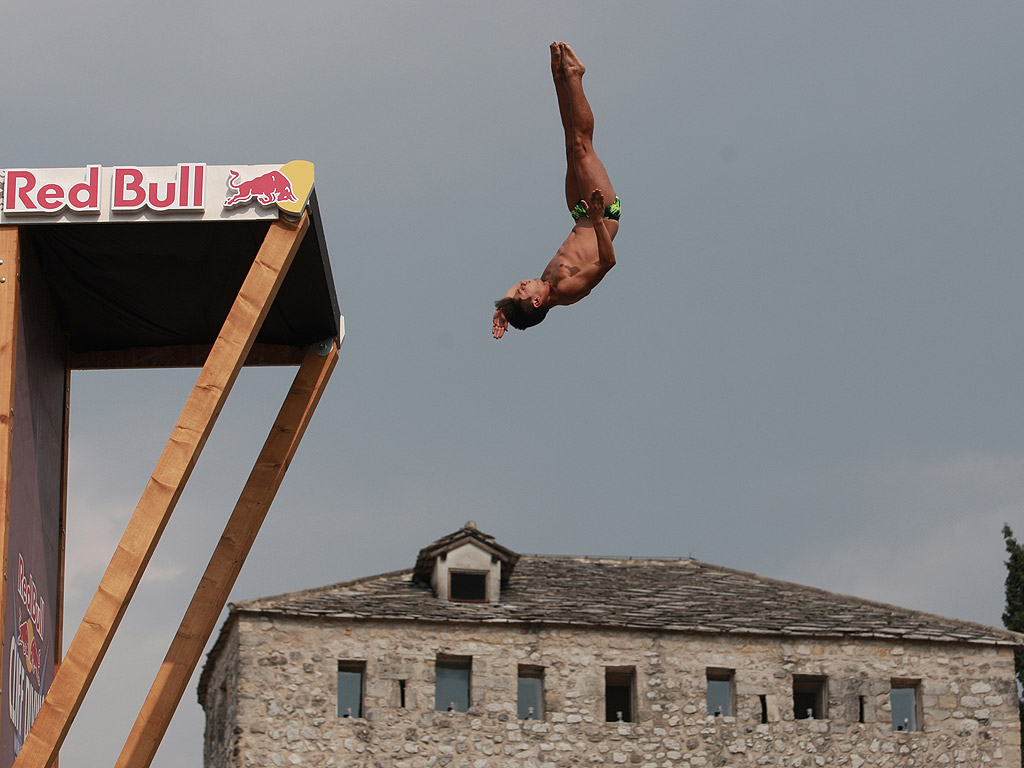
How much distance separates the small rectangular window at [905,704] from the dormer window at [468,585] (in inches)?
369

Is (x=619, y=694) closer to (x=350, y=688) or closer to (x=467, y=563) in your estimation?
(x=467, y=563)

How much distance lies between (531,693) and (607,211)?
25801mm

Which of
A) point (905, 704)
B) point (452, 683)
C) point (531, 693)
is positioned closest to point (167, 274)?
point (452, 683)

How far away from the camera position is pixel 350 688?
3756 cm

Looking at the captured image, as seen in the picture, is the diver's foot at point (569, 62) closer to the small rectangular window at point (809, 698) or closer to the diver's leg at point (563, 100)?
the diver's leg at point (563, 100)

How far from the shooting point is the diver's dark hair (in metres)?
13.4

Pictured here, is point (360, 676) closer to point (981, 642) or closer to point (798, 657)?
point (798, 657)

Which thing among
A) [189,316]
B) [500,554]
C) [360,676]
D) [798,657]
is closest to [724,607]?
[798,657]

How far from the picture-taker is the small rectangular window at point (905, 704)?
39156 mm

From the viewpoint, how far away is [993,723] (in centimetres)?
3941

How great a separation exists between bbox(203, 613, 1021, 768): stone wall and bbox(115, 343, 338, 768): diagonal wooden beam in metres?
21.5

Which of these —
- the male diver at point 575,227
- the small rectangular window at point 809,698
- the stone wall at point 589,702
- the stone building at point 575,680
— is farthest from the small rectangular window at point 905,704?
the male diver at point 575,227

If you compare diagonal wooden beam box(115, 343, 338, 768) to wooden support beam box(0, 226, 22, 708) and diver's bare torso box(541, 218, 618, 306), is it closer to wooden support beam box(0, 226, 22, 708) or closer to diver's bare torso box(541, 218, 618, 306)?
wooden support beam box(0, 226, 22, 708)

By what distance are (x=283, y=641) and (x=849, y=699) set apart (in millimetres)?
12463
